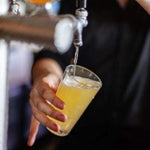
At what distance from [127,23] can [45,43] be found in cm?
102

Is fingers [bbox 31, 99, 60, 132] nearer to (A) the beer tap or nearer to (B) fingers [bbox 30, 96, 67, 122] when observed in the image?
(B) fingers [bbox 30, 96, 67, 122]

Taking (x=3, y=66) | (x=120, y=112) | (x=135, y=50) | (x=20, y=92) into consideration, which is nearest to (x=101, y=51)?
(x=135, y=50)

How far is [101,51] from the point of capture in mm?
1297

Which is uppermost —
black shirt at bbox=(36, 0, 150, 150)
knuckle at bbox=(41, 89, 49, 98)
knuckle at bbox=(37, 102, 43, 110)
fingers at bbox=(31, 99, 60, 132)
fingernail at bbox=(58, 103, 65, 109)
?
fingernail at bbox=(58, 103, 65, 109)

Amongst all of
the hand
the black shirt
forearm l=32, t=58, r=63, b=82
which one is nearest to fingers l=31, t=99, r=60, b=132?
the hand

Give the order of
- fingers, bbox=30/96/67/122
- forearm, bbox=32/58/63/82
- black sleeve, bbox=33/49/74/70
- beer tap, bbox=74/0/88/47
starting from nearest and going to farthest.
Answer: beer tap, bbox=74/0/88/47 → fingers, bbox=30/96/67/122 → forearm, bbox=32/58/63/82 → black sleeve, bbox=33/49/74/70

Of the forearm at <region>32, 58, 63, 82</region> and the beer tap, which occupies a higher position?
the beer tap

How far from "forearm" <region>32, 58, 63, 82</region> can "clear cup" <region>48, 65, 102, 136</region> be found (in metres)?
0.25

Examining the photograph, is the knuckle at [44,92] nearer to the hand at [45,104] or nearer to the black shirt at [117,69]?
the hand at [45,104]

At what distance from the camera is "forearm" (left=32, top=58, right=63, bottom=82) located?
101 centimetres

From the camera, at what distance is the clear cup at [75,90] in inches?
27.6

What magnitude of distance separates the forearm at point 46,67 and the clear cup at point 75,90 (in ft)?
0.83

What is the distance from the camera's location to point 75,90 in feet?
2.30

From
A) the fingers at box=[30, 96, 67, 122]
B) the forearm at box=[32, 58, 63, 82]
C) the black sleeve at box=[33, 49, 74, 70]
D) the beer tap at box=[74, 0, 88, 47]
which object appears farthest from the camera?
the black sleeve at box=[33, 49, 74, 70]
